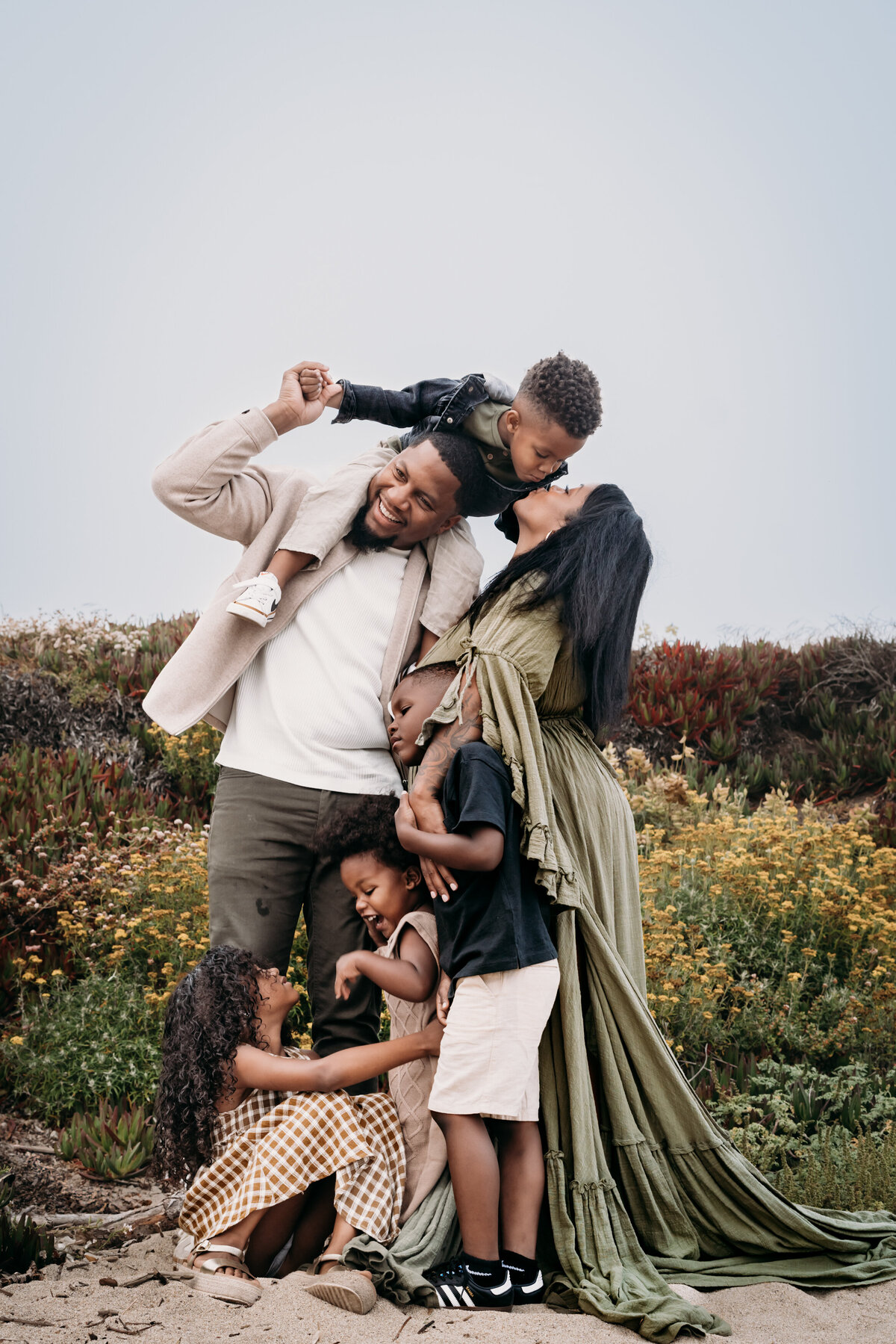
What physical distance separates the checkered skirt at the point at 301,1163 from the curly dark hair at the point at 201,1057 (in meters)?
0.07

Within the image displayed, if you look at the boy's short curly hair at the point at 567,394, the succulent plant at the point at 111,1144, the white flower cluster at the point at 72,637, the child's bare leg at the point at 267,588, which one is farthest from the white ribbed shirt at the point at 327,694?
the white flower cluster at the point at 72,637

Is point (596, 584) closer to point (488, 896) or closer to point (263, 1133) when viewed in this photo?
point (488, 896)

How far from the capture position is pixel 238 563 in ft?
11.0

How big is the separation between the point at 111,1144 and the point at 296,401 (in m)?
2.80

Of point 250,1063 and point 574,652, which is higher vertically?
point 574,652

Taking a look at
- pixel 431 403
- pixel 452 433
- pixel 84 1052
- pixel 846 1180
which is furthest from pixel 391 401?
pixel 84 1052

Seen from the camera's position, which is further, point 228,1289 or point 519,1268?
point 519,1268

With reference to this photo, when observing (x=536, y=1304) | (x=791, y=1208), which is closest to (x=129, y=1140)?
(x=536, y=1304)

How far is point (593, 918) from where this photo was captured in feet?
9.65

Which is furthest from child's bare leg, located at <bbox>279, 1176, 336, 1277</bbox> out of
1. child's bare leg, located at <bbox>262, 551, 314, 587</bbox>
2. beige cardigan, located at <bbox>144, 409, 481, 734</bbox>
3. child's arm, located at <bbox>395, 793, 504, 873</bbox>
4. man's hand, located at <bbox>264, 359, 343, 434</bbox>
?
man's hand, located at <bbox>264, 359, 343, 434</bbox>

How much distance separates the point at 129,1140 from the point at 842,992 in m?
3.14

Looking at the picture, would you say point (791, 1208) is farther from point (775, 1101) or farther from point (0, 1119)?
point (0, 1119)

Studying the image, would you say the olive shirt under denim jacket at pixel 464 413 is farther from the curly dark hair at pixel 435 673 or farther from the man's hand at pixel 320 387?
the curly dark hair at pixel 435 673

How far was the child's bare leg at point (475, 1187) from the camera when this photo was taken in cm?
256
